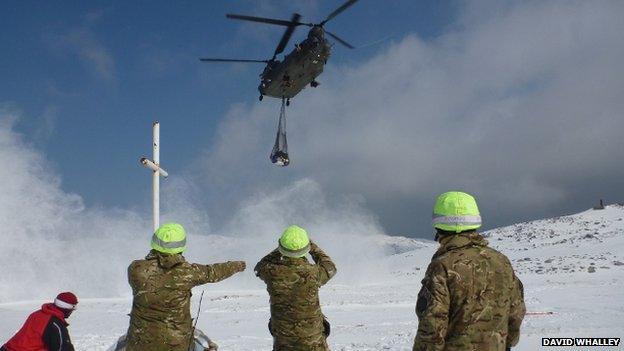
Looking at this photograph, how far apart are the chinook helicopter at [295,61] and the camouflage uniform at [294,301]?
37.8 feet

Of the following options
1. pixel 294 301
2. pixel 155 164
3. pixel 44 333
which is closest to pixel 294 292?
pixel 294 301

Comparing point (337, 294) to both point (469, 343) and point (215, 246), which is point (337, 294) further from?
point (215, 246)

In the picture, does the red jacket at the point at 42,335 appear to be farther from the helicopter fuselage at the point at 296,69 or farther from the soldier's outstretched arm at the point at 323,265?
the helicopter fuselage at the point at 296,69

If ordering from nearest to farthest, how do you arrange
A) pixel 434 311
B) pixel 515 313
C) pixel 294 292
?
pixel 434 311 → pixel 515 313 → pixel 294 292

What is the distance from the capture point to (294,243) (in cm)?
488

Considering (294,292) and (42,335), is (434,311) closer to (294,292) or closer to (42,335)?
(294,292)

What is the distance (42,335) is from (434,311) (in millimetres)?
3923

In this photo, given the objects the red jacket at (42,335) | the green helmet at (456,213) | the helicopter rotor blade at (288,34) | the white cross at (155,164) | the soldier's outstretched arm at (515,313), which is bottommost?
the soldier's outstretched arm at (515,313)

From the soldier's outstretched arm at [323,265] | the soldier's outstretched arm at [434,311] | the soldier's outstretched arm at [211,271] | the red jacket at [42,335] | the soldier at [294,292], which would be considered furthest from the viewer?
the soldier's outstretched arm at [323,265]

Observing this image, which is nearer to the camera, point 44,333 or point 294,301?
point 44,333

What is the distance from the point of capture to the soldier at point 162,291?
179 inches

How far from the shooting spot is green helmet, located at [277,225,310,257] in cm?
489

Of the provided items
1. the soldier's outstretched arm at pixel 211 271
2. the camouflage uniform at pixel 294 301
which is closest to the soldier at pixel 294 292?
the camouflage uniform at pixel 294 301

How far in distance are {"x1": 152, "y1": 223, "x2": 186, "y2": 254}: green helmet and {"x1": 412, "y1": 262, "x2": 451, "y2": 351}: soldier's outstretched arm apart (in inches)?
96.6
